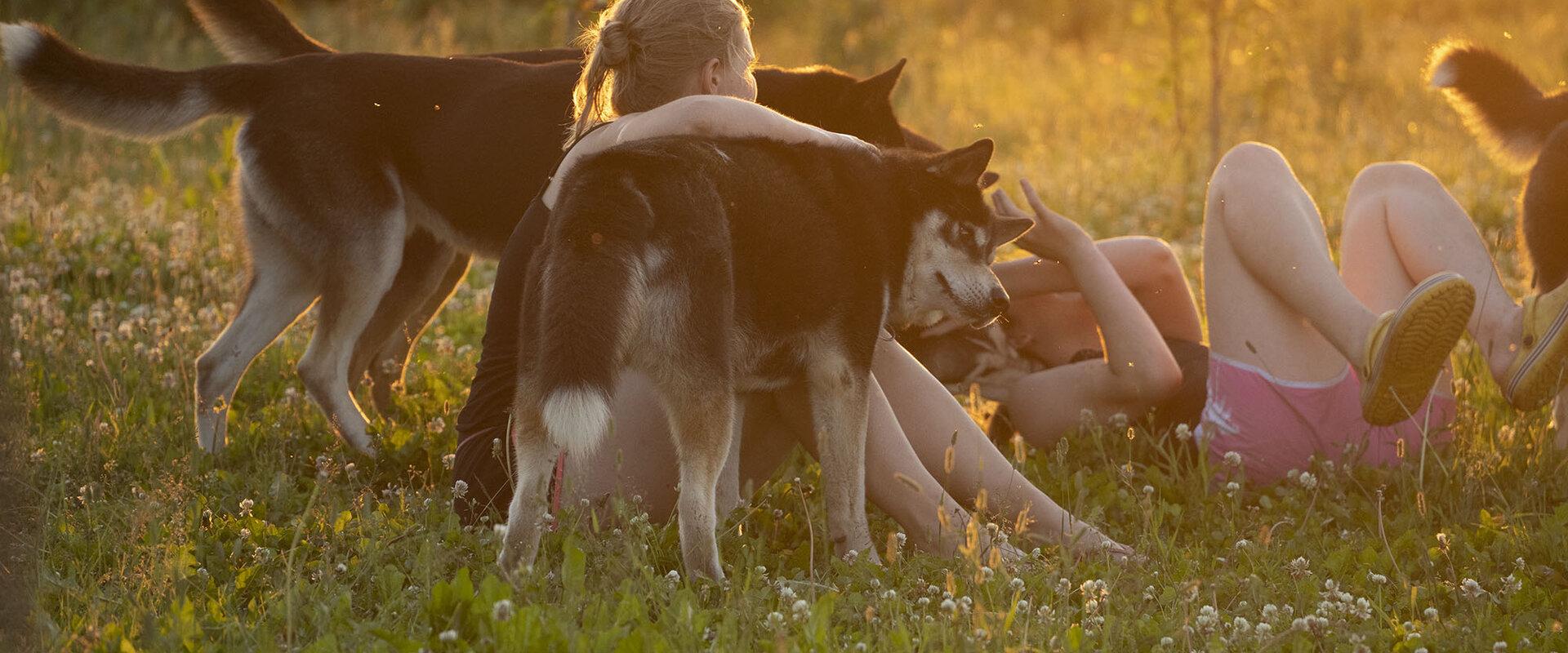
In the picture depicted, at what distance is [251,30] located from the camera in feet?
17.1

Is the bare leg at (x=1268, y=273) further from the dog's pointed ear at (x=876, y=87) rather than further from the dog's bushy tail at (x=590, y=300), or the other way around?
the dog's bushy tail at (x=590, y=300)

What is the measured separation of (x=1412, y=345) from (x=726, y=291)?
176 centimetres

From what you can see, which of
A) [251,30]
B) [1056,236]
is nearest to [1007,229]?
[1056,236]

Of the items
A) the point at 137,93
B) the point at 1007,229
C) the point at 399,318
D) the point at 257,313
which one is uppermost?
the point at 137,93

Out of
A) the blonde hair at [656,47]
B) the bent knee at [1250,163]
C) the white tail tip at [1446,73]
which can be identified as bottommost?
the bent knee at [1250,163]

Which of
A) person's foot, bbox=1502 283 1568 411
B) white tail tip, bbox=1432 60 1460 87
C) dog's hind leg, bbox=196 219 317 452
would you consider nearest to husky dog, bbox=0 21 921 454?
dog's hind leg, bbox=196 219 317 452

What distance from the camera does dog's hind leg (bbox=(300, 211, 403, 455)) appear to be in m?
4.59

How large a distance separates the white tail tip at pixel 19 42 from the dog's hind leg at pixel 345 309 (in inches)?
44.6

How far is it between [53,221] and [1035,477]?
4792 millimetres

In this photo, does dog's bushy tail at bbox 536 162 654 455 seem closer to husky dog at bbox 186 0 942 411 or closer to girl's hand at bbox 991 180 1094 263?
girl's hand at bbox 991 180 1094 263

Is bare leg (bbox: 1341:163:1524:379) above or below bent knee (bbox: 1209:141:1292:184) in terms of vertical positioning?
below

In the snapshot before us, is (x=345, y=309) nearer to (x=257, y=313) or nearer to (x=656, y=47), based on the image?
(x=257, y=313)

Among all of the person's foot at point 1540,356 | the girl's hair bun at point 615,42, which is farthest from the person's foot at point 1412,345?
the girl's hair bun at point 615,42

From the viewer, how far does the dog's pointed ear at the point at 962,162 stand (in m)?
3.33
